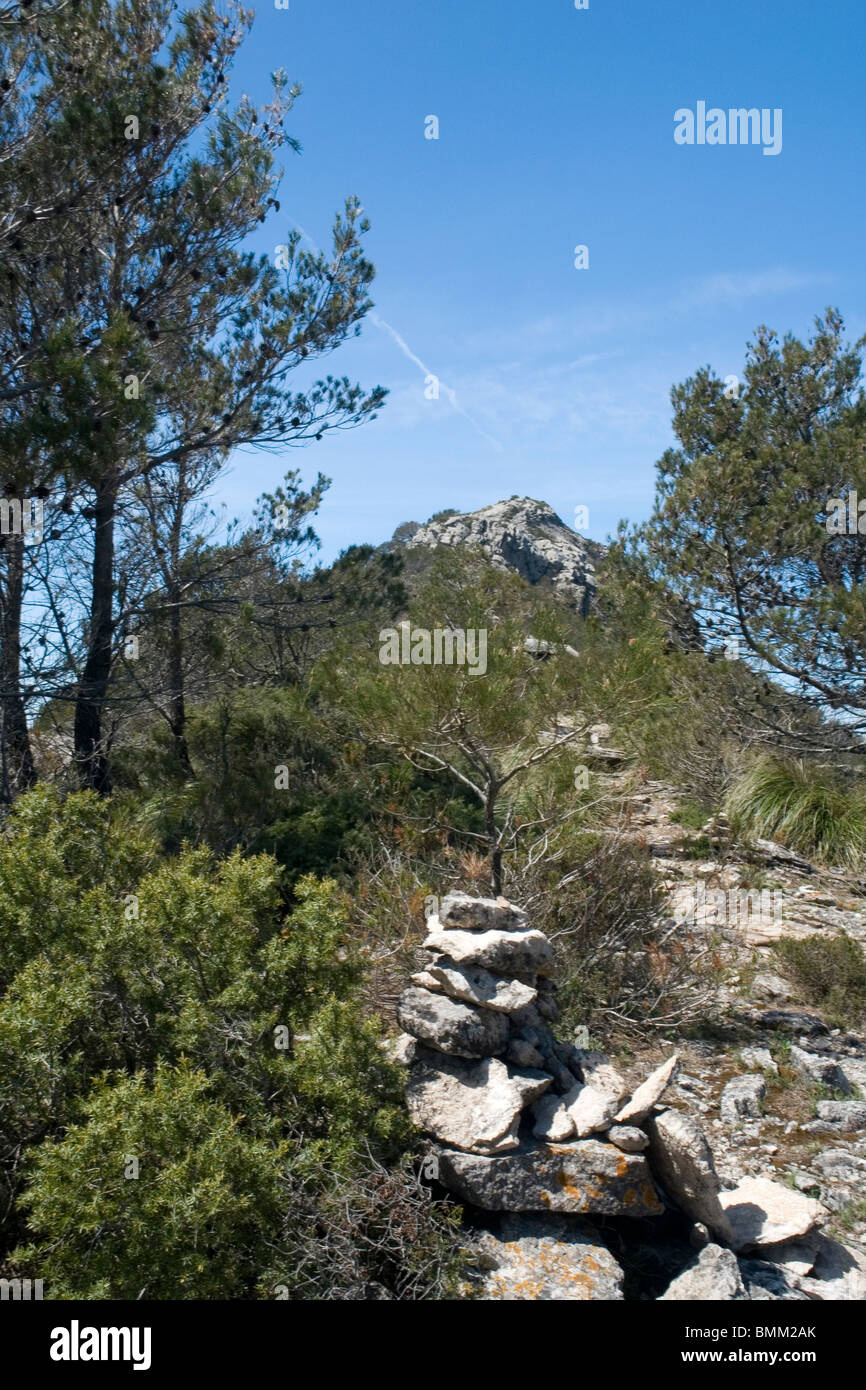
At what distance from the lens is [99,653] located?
8859 mm

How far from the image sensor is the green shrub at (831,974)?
585 centimetres

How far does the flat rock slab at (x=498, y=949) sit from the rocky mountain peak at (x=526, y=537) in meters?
29.1

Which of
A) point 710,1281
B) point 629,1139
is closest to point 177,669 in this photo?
point 629,1139

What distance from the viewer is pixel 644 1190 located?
3.35m

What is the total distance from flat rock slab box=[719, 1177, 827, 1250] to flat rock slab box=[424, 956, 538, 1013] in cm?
112

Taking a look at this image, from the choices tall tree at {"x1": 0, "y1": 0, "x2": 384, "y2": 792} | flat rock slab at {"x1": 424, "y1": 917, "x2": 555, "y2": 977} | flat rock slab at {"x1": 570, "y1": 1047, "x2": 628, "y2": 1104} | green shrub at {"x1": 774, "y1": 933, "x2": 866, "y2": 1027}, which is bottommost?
green shrub at {"x1": 774, "y1": 933, "x2": 866, "y2": 1027}

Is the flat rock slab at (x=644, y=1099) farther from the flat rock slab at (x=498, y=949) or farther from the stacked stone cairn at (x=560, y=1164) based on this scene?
the flat rock slab at (x=498, y=949)

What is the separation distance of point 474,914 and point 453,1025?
73cm

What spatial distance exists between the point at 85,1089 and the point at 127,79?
28.3 ft

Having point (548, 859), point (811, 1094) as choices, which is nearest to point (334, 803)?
point (548, 859)

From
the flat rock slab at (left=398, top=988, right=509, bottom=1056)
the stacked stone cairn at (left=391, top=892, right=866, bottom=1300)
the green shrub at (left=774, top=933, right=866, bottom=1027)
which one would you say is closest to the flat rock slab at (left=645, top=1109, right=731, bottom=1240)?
the stacked stone cairn at (left=391, top=892, right=866, bottom=1300)

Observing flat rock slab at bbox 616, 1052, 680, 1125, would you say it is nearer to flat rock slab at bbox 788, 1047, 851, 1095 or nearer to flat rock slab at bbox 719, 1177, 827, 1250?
flat rock slab at bbox 719, 1177, 827, 1250

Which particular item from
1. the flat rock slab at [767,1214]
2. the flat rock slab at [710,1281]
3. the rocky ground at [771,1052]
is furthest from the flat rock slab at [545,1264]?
the rocky ground at [771,1052]

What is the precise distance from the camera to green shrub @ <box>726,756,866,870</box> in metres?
9.03
